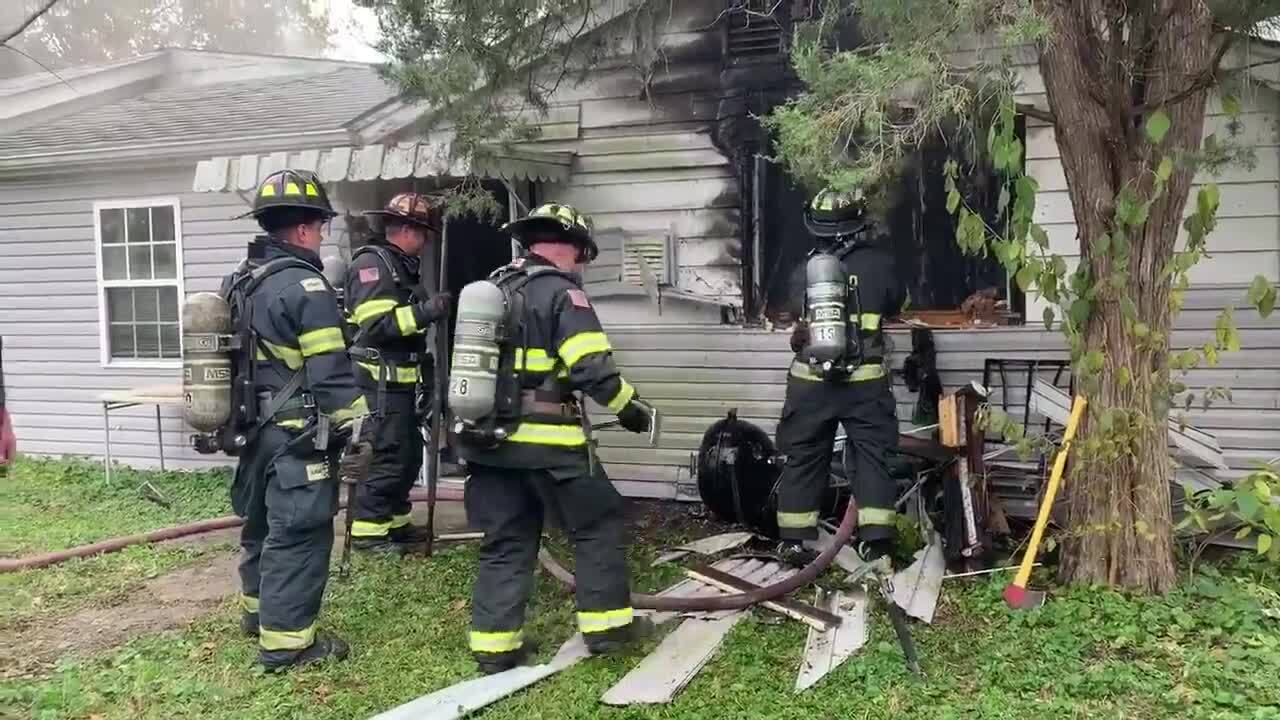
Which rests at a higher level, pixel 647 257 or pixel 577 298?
pixel 647 257

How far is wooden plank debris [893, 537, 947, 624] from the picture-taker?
469cm

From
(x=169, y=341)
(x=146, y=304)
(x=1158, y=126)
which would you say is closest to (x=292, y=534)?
(x=1158, y=126)

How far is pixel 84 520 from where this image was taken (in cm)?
740

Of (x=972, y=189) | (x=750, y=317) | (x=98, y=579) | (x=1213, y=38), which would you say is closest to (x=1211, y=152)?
(x=1213, y=38)

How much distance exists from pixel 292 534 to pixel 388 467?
1800mm

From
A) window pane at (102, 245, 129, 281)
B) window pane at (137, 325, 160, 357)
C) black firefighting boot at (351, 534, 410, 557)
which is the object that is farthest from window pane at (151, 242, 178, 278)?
black firefighting boot at (351, 534, 410, 557)

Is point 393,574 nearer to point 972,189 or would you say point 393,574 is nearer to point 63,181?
point 972,189

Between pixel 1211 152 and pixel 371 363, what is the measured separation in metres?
4.64

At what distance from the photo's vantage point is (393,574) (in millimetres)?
5695

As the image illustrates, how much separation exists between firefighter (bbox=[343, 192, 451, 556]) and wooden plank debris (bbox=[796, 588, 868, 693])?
2.79 m

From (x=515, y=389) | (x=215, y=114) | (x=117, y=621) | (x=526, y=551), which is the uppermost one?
(x=215, y=114)

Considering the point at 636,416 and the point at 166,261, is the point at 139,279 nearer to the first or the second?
the point at 166,261

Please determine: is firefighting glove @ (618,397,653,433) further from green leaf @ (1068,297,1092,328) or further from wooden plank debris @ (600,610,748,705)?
green leaf @ (1068,297,1092,328)

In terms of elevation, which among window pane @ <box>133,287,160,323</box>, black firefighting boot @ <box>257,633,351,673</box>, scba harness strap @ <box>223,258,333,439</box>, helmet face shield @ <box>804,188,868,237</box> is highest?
helmet face shield @ <box>804,188,868,237</box>
